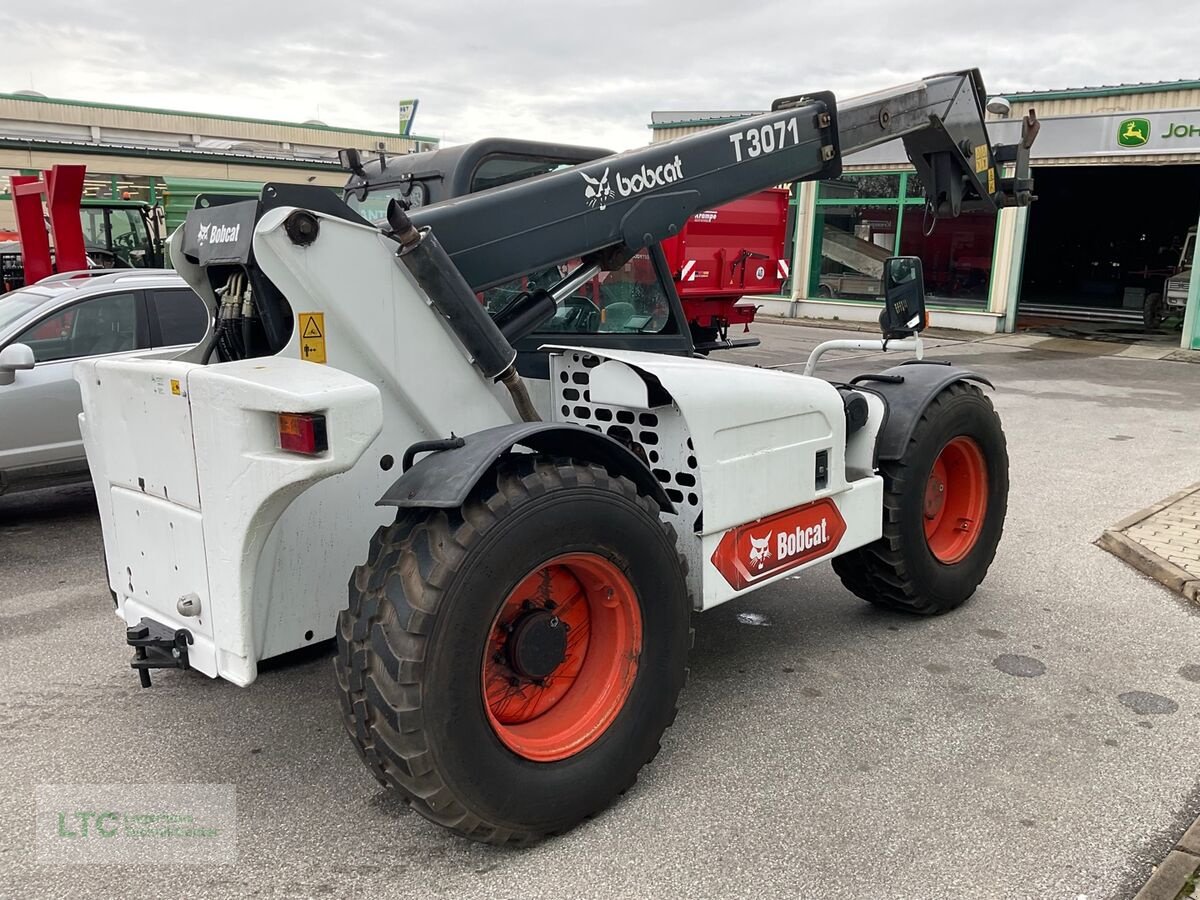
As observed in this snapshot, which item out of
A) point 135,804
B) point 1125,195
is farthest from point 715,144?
point 1125,195

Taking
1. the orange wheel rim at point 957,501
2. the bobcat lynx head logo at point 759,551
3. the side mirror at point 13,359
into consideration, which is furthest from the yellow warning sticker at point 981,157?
the side mirror at point 13,359

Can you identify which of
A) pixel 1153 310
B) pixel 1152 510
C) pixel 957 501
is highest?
pixel 957 501

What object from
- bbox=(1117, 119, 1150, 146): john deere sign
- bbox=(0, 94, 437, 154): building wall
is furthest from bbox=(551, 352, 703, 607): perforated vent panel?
bbox=(0, 94, 437, 154): building wall

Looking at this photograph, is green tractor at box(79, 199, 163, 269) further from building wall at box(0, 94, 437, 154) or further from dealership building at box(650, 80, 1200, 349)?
building wall at box(0, 94, 437, 154)

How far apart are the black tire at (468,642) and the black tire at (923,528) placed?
1.83m

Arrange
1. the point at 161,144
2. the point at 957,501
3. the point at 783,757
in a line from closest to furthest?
the point at 783,757 < the point at 957,501 < the point at 161,144

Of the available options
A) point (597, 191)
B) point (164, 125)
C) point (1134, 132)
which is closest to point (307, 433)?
point (597, 191)

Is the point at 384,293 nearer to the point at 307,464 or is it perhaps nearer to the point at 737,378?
the point at 307,464

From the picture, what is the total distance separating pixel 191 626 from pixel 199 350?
3.44ft

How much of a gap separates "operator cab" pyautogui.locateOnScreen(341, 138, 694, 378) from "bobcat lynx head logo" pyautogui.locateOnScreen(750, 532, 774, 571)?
987 millimetres

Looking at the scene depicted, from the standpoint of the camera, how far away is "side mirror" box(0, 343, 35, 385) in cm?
609

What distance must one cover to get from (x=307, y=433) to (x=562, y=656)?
1096mm

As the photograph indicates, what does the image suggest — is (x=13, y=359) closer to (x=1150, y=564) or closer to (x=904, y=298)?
(x=904, y=298)

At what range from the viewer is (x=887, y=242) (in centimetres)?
2208
